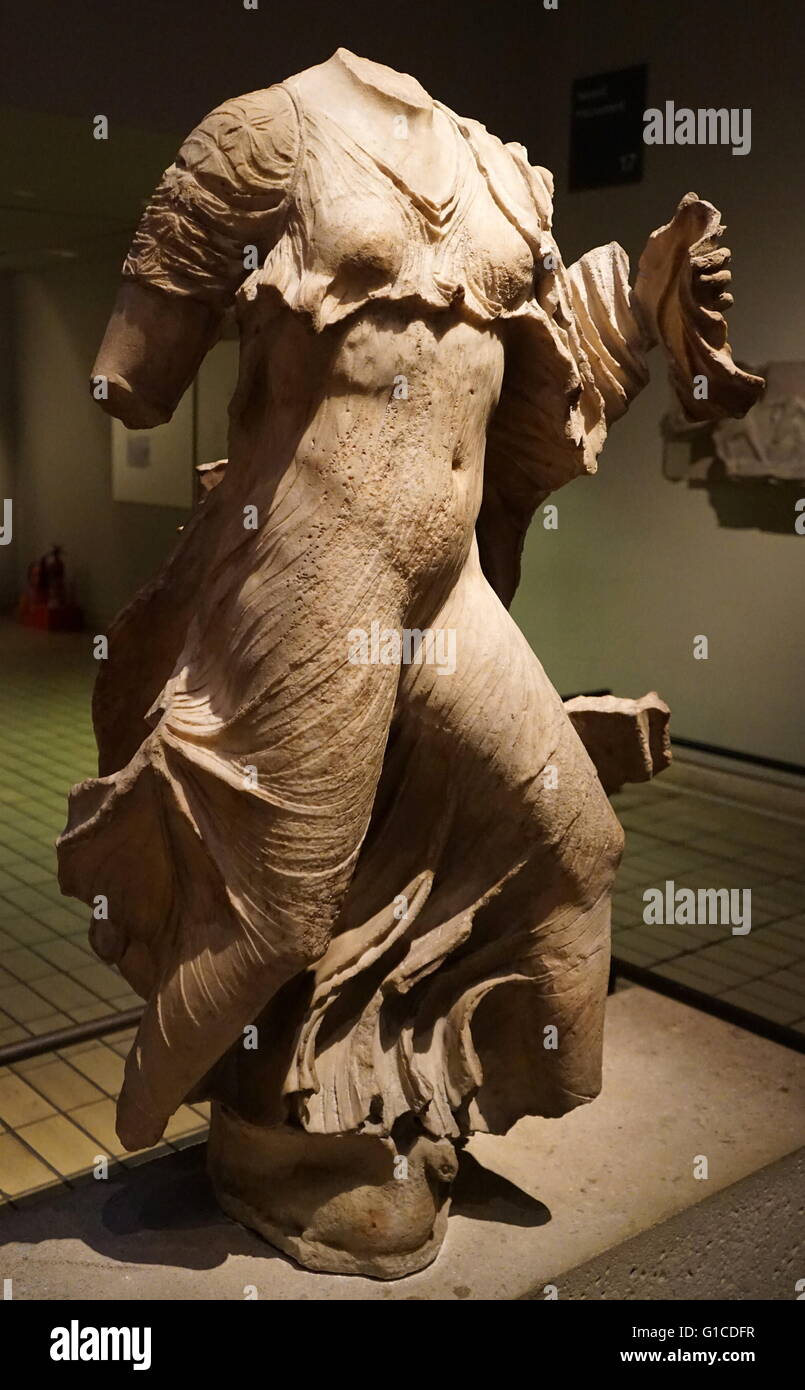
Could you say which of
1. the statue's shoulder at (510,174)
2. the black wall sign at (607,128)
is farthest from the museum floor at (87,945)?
the black wall sign at (607,128)

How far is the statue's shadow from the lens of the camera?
1.99 meters

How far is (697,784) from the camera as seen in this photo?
15.3 ft

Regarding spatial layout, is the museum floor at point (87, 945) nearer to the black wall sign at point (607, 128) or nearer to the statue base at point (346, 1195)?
the statue base at point (346, 1195)

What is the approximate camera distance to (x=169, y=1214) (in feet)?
6.82

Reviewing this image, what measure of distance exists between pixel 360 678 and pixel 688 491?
130 inches

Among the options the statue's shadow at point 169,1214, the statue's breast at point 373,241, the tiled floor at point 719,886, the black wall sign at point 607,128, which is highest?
the black wall sign at point 607,128

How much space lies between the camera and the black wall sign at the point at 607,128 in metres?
4.45

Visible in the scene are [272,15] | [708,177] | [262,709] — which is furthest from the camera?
[708,177]

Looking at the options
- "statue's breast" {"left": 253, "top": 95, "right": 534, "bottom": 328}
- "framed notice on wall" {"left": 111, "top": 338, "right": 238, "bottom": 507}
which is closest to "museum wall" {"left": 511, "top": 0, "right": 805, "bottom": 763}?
"framed notice on wall" {"left": 111, "top": 338, "right": 238, "bottom": 507}

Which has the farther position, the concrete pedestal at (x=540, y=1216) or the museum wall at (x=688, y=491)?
the museum wall at (x=688, y=491)

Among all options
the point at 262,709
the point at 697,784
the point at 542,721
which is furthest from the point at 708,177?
the point at 262,709

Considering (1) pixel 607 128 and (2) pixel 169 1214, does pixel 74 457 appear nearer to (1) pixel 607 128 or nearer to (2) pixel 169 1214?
(1) pixel 607 128

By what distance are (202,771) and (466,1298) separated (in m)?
0.84

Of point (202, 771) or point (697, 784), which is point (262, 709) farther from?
point (697, 784)
